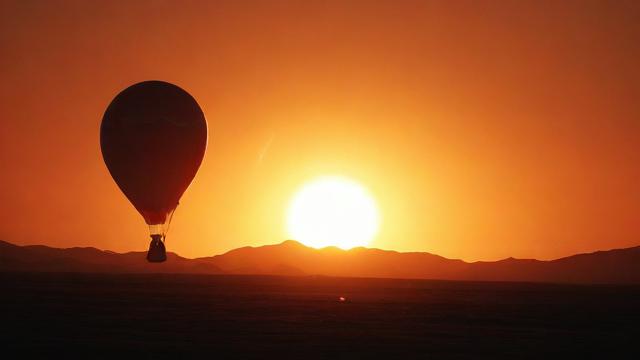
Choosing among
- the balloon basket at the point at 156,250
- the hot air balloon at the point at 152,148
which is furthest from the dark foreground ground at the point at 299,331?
the hot air balloon at the point at 152,148

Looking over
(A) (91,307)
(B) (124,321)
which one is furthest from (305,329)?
(A) (91,307)

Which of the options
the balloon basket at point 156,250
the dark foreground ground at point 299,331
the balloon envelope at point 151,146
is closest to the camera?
the dark foreground ground at point 299,331

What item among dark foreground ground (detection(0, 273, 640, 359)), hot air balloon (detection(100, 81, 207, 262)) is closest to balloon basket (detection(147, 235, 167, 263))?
hot air balloon (detection(100, 81, 207, 262))

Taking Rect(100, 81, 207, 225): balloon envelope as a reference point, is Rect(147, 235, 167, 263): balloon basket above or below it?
below

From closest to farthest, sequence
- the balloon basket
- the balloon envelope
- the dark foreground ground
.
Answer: the dark foreground ground < the balloon basket < the balloon envelope

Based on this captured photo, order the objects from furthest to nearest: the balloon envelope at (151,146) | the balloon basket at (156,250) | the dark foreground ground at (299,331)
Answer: the balloon envelope at (151,146) → the balloon basket at (156,250) → the dark foreground ground at (299,331)

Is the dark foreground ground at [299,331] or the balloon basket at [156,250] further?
the balloon basket at [156,250]

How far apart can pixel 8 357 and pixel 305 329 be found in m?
20.1

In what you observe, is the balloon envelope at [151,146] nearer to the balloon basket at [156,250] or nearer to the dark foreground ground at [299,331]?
the balloon basket at [156,250]

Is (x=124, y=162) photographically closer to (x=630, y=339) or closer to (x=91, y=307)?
(x=91, y=307)

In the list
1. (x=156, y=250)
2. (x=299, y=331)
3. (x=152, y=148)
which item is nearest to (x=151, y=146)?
(x=152, y=148)

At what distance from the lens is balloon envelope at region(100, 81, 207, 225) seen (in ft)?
230

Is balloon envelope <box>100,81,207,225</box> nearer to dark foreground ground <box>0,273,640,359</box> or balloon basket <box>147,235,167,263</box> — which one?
balloon basket <box>147,235,167,263</box>

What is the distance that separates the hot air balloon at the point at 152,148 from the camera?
2761 inches
